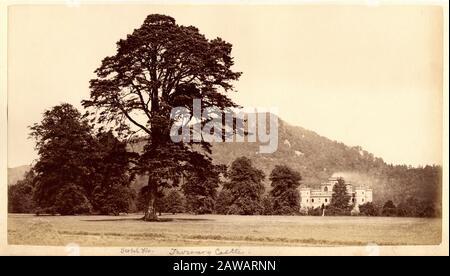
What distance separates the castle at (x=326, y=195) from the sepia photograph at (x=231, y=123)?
3 cm

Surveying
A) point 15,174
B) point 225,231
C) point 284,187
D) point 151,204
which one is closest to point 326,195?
point 284,187

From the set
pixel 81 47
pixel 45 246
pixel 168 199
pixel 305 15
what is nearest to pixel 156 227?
pixel 168 199

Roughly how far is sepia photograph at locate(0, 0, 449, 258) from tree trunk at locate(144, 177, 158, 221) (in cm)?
4

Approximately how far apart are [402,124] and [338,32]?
7.05 feet

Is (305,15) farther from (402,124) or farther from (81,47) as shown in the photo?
(81,47)

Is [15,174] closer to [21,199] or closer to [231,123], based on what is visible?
[21,199]

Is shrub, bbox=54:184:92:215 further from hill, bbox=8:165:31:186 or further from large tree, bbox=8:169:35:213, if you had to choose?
hill, bbox=8:165:31:186

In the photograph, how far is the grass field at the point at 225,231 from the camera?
594 inches

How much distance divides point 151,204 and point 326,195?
3.39m

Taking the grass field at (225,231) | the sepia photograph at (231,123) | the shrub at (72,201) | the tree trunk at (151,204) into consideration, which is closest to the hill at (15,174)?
the sepia photograph at (231,123)

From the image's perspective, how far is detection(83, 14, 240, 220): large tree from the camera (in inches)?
600

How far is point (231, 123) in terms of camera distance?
50.5ft

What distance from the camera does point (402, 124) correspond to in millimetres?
15352

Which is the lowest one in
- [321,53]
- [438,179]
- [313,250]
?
[313,250]
